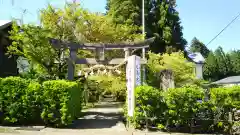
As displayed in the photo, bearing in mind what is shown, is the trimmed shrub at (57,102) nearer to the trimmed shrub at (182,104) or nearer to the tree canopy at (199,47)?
the trimmed shrub at (182,104)

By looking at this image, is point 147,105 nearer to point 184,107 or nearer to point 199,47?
point 184,107

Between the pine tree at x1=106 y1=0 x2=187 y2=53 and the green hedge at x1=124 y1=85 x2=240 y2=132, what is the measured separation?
18859 mm

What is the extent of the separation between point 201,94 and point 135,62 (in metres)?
2.99

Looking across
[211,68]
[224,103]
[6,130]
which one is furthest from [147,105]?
[211,68]

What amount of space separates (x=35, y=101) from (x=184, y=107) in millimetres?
5624

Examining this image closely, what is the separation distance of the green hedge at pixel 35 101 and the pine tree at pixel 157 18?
18989 millimetres

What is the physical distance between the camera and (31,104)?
35.8 ft

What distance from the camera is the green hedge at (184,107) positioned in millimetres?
10641

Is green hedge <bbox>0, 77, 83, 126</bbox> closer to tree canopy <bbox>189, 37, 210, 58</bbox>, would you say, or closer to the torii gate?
the torii gate

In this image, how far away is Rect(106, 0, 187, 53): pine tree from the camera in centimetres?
3012

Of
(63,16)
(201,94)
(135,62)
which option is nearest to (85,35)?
(63,16)

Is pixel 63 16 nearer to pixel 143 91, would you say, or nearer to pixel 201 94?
pixel 143 91

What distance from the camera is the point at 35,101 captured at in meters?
10.9

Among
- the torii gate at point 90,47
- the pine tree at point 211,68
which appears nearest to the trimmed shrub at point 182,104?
the torii gate at point 90,47
